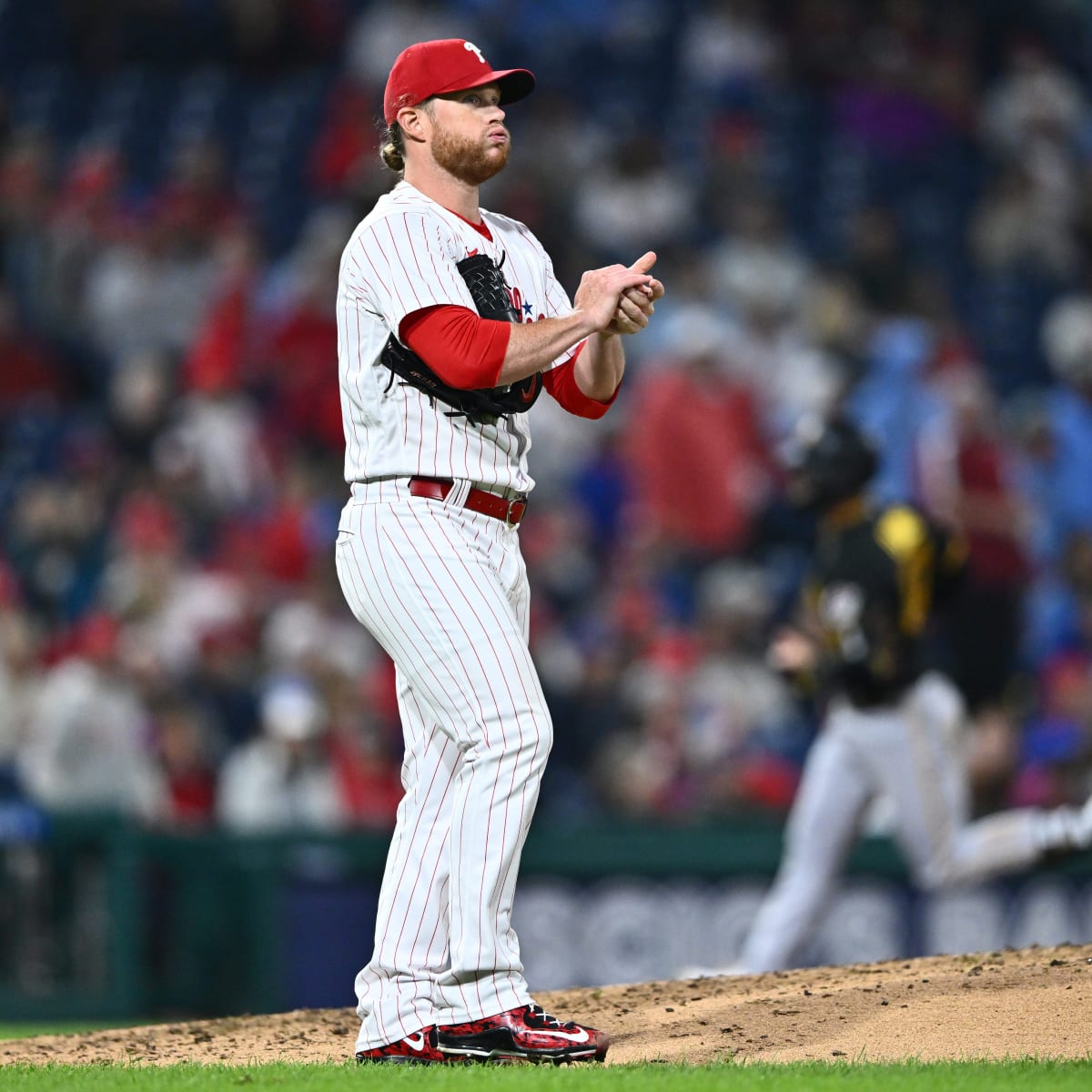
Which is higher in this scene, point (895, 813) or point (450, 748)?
point (450, 748)

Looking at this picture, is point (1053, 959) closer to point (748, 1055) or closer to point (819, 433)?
point (748, 1055)

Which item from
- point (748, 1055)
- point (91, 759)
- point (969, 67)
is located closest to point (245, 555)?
point (91, 759)

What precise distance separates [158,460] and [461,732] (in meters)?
7.54

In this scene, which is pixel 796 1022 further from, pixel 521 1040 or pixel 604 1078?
pixel 604 1078

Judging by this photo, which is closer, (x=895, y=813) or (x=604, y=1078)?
(x=604, y=1078)

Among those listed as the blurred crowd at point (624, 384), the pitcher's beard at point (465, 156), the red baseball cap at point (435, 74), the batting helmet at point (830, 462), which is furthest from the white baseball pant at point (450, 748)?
the blurred crowd at point (624, 384)

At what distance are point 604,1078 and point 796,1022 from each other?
946 mm

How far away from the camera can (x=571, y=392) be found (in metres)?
4.52

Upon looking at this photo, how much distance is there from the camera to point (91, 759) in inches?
366

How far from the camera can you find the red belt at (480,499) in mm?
4180

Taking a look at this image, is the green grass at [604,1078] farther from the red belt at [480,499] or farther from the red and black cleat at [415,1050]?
the red belt at [480,499]

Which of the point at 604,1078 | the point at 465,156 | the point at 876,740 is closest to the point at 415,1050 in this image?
the point at 604,1078

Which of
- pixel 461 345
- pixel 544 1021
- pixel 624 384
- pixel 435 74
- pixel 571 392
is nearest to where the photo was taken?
pixel 461 345

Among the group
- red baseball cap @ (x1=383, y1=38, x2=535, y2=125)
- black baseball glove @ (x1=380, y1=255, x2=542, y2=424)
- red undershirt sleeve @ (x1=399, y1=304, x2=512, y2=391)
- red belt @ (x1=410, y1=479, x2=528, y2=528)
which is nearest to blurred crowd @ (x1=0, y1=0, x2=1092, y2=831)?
red belt @ (x1=410, y1=479, x2=528, y2=528)
